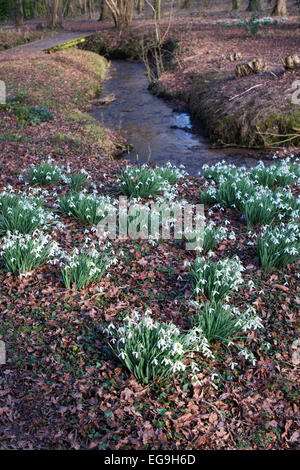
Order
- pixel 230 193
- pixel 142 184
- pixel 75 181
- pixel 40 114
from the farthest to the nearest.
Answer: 1. pixel 40 114
2. pixel 75 181
3. pixel 142 184
4. pixel 230 193

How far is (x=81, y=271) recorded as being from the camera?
4016mm

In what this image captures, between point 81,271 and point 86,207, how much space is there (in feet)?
4.75

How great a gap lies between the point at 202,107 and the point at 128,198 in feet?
20.6

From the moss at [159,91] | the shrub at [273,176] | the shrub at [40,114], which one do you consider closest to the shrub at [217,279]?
the shrub at [273,176]

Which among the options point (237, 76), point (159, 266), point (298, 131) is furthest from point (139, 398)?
point (237, 76)

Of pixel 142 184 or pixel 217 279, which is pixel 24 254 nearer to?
pixel 217 279

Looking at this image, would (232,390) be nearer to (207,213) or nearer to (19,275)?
(19,275)

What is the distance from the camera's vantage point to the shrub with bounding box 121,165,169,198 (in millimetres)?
6027

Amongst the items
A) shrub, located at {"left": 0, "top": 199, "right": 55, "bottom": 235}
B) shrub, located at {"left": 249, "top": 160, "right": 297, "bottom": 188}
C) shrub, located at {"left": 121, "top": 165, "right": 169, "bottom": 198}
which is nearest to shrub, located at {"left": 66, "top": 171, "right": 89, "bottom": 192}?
shrub, located at {"left": 121, "top": 165, "right": 169, "bottom": 198}

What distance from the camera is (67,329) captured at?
3.69 metres

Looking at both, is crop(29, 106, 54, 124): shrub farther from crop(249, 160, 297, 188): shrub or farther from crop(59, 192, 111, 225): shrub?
crop(249, 160, 297, 188): shrub

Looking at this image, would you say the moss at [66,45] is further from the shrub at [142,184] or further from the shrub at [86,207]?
the shrub at [86,207]

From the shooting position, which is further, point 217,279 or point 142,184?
point 142,184

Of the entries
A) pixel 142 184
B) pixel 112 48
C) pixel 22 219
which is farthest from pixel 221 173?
pixel 112 48
